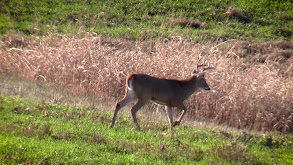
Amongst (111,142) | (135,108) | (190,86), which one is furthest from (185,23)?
(111,142)

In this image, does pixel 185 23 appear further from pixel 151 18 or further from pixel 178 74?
pixel 178 74

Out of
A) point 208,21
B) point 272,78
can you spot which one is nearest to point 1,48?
point 272,78

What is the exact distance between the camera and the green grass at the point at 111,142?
29.9 ft

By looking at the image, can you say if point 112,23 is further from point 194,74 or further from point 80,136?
point 80,136

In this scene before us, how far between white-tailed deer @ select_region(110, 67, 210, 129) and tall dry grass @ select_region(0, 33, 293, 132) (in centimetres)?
149

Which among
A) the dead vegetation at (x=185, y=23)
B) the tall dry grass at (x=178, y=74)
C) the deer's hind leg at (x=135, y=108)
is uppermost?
the deer's hind leg at (x=135, y=108)

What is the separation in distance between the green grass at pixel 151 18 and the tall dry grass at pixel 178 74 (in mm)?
6855

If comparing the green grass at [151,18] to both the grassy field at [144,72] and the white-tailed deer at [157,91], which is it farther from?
the white-tailed deer at [157,91]

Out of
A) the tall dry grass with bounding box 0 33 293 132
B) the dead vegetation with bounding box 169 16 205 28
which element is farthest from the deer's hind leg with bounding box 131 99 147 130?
the dead vegetation with bounding box 169 16 205 28

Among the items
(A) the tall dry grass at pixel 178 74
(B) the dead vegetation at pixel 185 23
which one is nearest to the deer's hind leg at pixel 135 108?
(A) the tall dry grass at pixel 178 74

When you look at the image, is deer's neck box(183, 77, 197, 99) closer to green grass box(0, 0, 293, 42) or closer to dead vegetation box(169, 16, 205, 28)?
green grass box(0, 0, 293, 42)

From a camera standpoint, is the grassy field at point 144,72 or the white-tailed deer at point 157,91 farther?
the white-tailed deer at point 157,91

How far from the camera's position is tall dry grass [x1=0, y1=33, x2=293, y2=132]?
15.4 m

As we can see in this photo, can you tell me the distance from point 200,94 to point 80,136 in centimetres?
617
